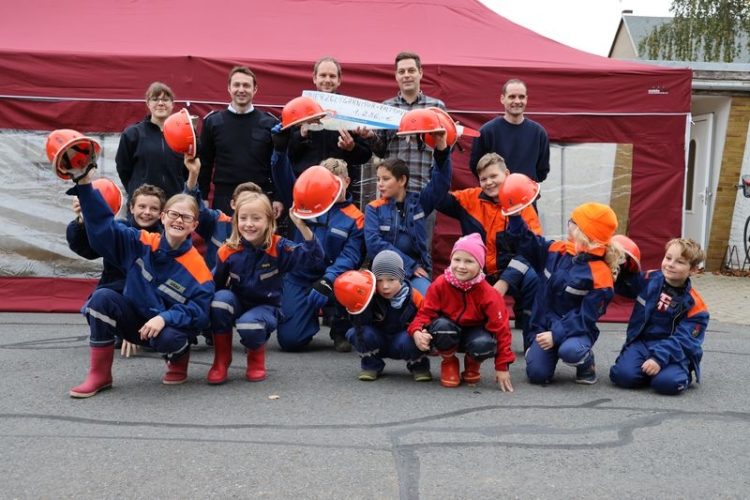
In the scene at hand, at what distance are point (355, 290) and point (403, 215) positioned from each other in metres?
1.22

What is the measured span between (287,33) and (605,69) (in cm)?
312

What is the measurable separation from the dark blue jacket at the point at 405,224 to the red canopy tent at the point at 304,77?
1.79m

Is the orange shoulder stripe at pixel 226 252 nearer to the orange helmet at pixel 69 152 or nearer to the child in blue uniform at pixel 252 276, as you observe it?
the child in blue uniform at pixel 252 276

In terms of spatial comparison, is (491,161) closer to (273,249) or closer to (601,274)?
(601,274)

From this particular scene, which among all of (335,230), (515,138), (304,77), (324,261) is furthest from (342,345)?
(304,77)

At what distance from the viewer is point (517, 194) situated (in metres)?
5.09

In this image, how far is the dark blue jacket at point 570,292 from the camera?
16.1 ft

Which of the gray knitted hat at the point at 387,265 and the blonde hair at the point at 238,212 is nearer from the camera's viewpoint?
the gray knitted hat at the point at 387,265

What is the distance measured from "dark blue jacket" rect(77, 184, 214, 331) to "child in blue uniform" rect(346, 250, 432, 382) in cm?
95

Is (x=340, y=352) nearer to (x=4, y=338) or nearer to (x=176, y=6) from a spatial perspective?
(x=4, y=338)

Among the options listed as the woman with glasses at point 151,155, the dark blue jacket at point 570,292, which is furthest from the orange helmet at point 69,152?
the dark blue jacket at point 570,292

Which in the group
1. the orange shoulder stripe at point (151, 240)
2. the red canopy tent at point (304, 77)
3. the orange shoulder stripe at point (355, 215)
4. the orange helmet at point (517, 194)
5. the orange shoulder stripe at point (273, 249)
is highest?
the red canopy tent at point (304, 77)

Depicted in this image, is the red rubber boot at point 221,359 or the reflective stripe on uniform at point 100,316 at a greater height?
the reflective stripe on uniform at point 100,316

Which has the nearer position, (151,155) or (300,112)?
(300,112)
